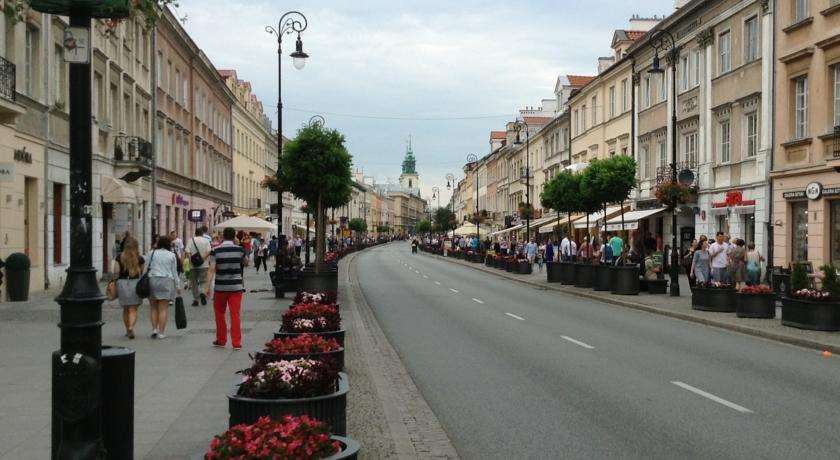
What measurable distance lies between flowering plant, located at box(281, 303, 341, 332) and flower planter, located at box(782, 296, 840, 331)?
30.9 feet

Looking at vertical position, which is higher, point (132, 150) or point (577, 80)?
point (577, 80)

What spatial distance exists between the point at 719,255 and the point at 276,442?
2164 cm

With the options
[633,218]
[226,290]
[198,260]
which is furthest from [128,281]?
[633,218]

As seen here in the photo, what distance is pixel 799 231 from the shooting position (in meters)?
27.6

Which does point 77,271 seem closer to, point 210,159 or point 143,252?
point 143,252

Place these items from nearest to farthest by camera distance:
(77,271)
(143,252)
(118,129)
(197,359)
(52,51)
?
(77,271)
(197,359)
(52,51)
(118,129)
(143,252)

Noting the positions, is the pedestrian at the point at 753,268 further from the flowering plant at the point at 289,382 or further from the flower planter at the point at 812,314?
the flowering plant at the point at 289,382

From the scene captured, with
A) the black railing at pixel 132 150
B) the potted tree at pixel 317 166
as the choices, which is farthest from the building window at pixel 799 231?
the black railing at pixel 132 150

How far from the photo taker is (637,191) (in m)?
44.6

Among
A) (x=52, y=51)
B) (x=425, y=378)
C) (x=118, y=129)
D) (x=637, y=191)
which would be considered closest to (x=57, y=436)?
(x=425, y=378)

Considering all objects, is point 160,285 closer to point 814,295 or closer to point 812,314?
point 812,314

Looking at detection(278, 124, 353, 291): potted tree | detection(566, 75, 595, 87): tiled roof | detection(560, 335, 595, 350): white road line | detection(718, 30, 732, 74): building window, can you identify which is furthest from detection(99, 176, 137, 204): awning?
detection(566, 75, 595, 87): tiled roof

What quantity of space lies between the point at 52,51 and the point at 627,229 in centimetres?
3025

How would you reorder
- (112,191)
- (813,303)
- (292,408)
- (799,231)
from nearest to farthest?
1. (292,408)
2. (813,303)
3. (799,231)
4. (112,191)
